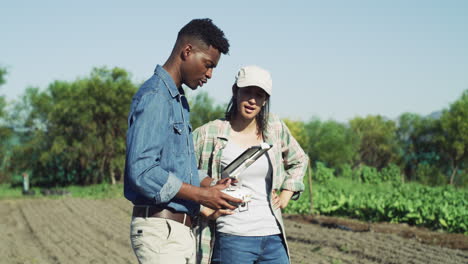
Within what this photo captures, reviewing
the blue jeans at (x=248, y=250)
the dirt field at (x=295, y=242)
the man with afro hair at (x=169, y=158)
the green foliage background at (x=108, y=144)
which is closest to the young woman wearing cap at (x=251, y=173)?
the blue jeans at (x=248, y=250)

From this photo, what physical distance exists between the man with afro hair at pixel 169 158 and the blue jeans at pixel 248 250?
567 mm

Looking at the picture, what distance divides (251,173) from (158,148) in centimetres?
95

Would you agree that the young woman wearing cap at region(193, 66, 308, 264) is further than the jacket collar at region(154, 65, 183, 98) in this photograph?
Yes

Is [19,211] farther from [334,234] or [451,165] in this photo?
[451,165]

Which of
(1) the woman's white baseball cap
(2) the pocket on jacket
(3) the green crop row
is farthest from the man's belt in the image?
(3) the green crop row

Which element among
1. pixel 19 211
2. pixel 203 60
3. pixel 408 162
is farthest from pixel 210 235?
pixel 408 162

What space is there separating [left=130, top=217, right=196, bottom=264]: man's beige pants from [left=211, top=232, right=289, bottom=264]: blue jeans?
26.8 inches

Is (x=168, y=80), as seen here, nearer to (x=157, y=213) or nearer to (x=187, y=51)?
(x=187, y=51)

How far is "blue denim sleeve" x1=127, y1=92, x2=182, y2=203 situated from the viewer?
178 centimetres

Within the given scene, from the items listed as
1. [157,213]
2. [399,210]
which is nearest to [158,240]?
[157,213]

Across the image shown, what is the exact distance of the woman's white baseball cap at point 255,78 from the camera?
8.81 ft

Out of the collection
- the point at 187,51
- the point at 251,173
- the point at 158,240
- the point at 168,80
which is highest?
the point at 187,51

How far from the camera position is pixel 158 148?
5.97 ft

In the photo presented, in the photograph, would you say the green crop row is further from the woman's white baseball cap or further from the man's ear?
the man's ear
